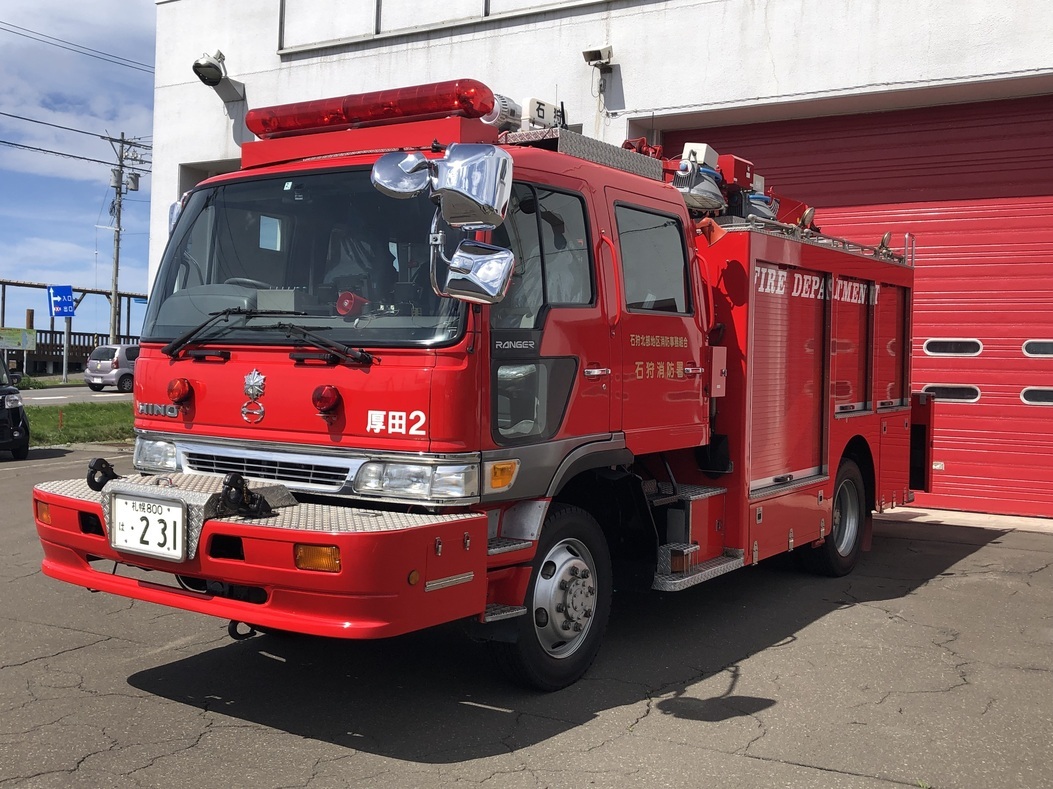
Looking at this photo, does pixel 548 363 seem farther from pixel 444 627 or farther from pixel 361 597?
pixel 444 627

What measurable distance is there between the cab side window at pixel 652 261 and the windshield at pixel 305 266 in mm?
1321

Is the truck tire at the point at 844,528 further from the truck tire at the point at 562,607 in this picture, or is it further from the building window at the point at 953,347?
the building window at the point at 953,347

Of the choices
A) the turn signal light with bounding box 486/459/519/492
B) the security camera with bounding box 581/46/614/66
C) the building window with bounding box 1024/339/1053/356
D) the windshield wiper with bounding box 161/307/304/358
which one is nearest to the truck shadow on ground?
the turn signal light with bounding box 486/459/519/492

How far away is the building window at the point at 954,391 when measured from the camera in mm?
11375

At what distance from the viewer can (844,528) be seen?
8.21m

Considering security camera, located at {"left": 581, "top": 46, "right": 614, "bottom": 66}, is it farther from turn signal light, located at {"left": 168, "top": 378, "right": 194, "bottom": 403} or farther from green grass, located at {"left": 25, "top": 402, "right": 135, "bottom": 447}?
green grass, located at {"left": 25, "top": 402, "right": 135, "bottom": 447}

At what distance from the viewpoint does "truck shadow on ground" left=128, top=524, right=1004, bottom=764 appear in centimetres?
457

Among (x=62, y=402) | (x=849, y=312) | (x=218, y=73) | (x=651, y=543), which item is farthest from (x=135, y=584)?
(x=62, y=402)

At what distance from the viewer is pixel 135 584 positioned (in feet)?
15.4

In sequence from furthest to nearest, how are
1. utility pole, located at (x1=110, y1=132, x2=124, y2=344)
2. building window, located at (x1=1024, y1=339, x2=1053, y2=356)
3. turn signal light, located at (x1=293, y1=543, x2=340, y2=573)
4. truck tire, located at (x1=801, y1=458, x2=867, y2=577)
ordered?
utility pole, located at (x1=110, y1=132, x2=124, y2=344) → building window, located at (x1=1024, y1=339, x2=1053, y2=356) → truck tire, located at (x1=801, y1=458, x2=867, y2=577) → turn signal light, located at (x1=293, y1=543, x2=340, y2=573)

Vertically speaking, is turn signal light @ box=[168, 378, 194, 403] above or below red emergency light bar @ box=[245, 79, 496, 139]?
below

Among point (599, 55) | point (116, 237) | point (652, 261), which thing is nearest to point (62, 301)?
point (116, 237)

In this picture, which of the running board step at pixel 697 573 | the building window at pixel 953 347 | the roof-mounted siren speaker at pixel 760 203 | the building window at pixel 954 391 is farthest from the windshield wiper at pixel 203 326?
the building window at pixel 953 347

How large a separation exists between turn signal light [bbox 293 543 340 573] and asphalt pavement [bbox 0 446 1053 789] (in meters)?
0.79
